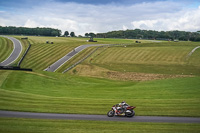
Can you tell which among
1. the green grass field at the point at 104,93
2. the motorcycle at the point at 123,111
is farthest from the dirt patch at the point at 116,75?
the motorcycle at the point at 123,111

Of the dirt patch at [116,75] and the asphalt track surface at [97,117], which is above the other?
the asphalt track surface at [97,117]

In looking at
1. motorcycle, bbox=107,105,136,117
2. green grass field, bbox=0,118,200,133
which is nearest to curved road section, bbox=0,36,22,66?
green grass field, bbox=0,118,200,133

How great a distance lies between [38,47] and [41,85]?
54.8 m

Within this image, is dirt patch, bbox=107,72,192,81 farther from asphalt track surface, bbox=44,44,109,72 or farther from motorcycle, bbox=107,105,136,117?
motorcycle, bbox=107,105,136,117

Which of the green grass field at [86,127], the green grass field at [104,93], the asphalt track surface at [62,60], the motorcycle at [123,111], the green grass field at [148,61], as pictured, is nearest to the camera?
the green grass field at [86,127]

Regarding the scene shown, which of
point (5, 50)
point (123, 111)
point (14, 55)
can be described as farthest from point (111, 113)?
point (5, 50)

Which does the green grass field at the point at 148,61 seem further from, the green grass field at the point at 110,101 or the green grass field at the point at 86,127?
the green grass field at the point at 86,127

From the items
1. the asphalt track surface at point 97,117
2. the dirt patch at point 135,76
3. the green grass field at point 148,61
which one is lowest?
the dirt patch at point 135,76

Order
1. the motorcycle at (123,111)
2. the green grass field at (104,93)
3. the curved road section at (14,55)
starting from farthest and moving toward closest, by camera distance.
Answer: the curved road section at (14,55)
the motorcycle at (123,111)
the green grass field at (104,93)

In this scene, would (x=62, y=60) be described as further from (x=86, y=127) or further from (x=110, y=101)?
(x=86, y=127)

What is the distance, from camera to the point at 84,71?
6097cm

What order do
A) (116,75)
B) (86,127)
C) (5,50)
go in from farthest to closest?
(5,50) < (116,75) < (86,127)

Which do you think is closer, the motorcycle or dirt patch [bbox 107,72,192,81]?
the motorcycle

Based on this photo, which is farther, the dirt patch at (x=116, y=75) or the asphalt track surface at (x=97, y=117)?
the dirt patch at (x=116, y=75)
